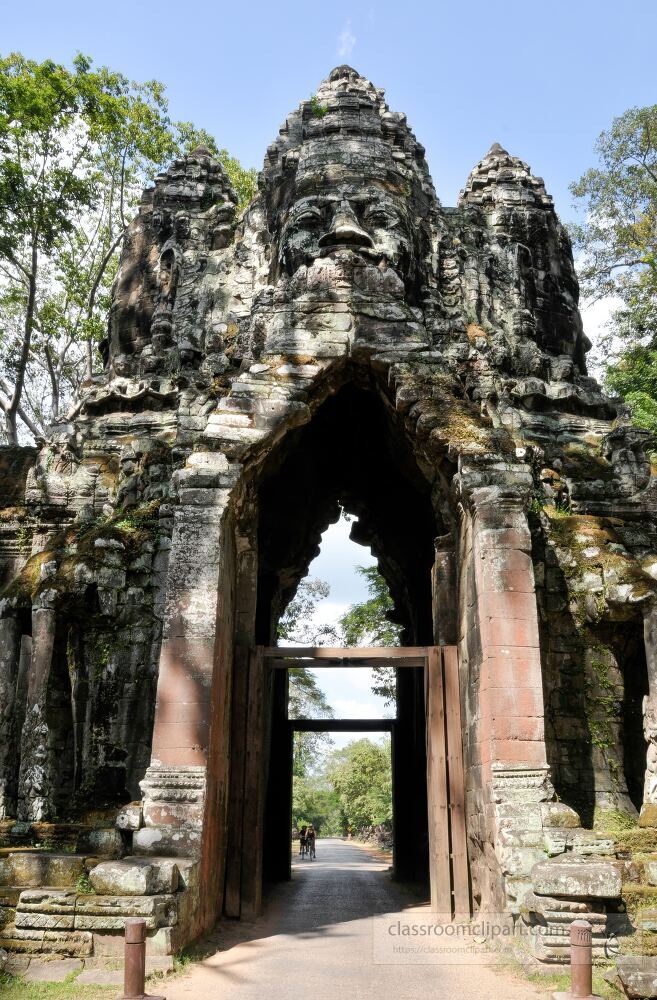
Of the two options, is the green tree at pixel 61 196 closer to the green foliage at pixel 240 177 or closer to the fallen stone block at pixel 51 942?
the green foliage at pixel 240 177

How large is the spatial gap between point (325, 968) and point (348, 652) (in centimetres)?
374

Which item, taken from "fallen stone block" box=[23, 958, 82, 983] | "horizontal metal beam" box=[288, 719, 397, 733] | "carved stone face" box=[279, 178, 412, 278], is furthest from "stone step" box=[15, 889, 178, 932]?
"carved stone face" box=[279, 178, 412, 278]

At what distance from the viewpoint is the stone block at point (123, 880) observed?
262 inches

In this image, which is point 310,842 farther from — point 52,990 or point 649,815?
point 52,990

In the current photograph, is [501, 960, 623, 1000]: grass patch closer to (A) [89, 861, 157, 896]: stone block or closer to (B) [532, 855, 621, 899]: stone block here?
(B) [532, 855, 621, 899]: stone block

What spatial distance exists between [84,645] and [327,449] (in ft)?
15.7

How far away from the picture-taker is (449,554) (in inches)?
401

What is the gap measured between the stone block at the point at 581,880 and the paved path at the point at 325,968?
0.75 m

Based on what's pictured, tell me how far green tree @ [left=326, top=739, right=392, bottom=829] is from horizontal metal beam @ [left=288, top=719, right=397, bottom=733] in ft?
81.3

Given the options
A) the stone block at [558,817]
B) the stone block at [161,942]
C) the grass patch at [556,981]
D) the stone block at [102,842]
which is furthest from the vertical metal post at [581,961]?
the stone block at [102,842]

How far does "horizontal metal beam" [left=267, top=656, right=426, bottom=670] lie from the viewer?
1016 centimetres

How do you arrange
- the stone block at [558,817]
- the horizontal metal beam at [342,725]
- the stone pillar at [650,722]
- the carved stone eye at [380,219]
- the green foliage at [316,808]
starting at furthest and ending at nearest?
the green foliage at [316,808] < the horizontal metal beam at [342,725] < the carved stone eye at [380,219] < the stone pillar at [650,722] < the stone block at [558,817]

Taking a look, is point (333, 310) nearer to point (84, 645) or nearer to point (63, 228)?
point (84, 645)

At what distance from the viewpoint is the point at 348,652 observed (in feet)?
32.9
